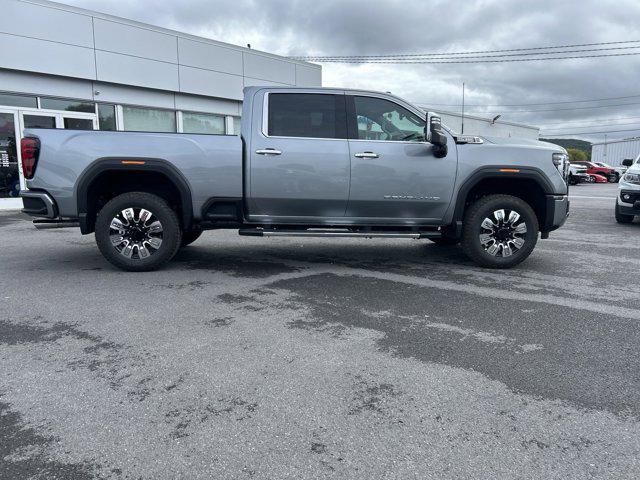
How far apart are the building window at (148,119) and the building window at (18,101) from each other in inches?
101

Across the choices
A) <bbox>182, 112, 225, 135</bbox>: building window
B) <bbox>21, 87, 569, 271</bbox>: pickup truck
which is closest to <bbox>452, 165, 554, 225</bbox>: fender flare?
<bbox>21, 87, 569, 271</bbox>: pickup truck

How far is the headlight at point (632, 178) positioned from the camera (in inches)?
412

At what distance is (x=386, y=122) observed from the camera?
6.04m

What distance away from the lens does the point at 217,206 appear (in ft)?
19.4

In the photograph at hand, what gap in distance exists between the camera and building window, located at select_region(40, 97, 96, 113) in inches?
548

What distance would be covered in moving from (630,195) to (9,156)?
1574cm

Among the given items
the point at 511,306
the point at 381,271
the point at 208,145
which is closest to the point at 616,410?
the point at 511,306

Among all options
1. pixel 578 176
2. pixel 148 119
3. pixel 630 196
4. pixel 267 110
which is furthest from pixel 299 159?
pixel 578 176

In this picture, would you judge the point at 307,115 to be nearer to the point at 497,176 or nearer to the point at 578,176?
the point at 497,176

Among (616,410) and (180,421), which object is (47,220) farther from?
(616,410)

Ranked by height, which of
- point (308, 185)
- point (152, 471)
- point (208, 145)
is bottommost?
point (152, 471)

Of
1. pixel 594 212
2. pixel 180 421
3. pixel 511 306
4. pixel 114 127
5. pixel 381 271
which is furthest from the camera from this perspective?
pixel 114 127

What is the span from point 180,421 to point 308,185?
3613 mm

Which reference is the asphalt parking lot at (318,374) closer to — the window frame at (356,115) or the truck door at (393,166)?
the truck door at (393,166)
